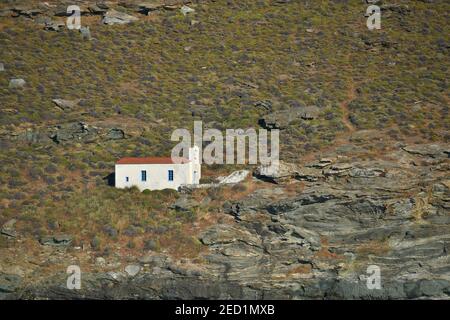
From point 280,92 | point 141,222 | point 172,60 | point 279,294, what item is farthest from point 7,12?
point 279,294

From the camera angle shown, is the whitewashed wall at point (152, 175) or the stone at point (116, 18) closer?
the whitewashed wall at point (152, 175)

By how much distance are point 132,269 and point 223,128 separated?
720 inches

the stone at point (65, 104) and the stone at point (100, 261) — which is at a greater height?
the stone at point (65, 104)

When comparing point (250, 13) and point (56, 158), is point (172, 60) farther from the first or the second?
point (56, 158)

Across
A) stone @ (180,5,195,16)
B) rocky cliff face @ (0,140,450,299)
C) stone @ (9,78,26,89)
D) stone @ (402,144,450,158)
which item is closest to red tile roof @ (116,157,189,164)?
rocky cliff face @ (0,140,450,299)

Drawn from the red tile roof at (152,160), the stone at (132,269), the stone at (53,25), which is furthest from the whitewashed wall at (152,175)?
the stone at (53,25)

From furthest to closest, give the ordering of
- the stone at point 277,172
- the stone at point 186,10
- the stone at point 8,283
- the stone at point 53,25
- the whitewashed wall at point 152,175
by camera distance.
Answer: the stone at point 186,10 → the stone at point 53,25 → the stone at point 277,172 → the whitewashed wall at point 152,175 → the stone at point 8,283

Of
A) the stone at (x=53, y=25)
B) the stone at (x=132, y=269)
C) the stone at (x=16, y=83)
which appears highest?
the stone at (x=53, y=25)

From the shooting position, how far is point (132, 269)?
45438 millimetres

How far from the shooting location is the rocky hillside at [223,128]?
149 feet

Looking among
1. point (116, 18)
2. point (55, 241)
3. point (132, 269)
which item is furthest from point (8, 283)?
point (116, 18)

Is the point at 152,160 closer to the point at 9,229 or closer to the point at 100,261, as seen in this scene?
the point at 100,261

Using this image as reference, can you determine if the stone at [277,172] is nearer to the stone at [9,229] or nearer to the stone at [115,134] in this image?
the stone at [115,134]

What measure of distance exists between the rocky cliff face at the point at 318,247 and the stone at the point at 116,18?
117ft
